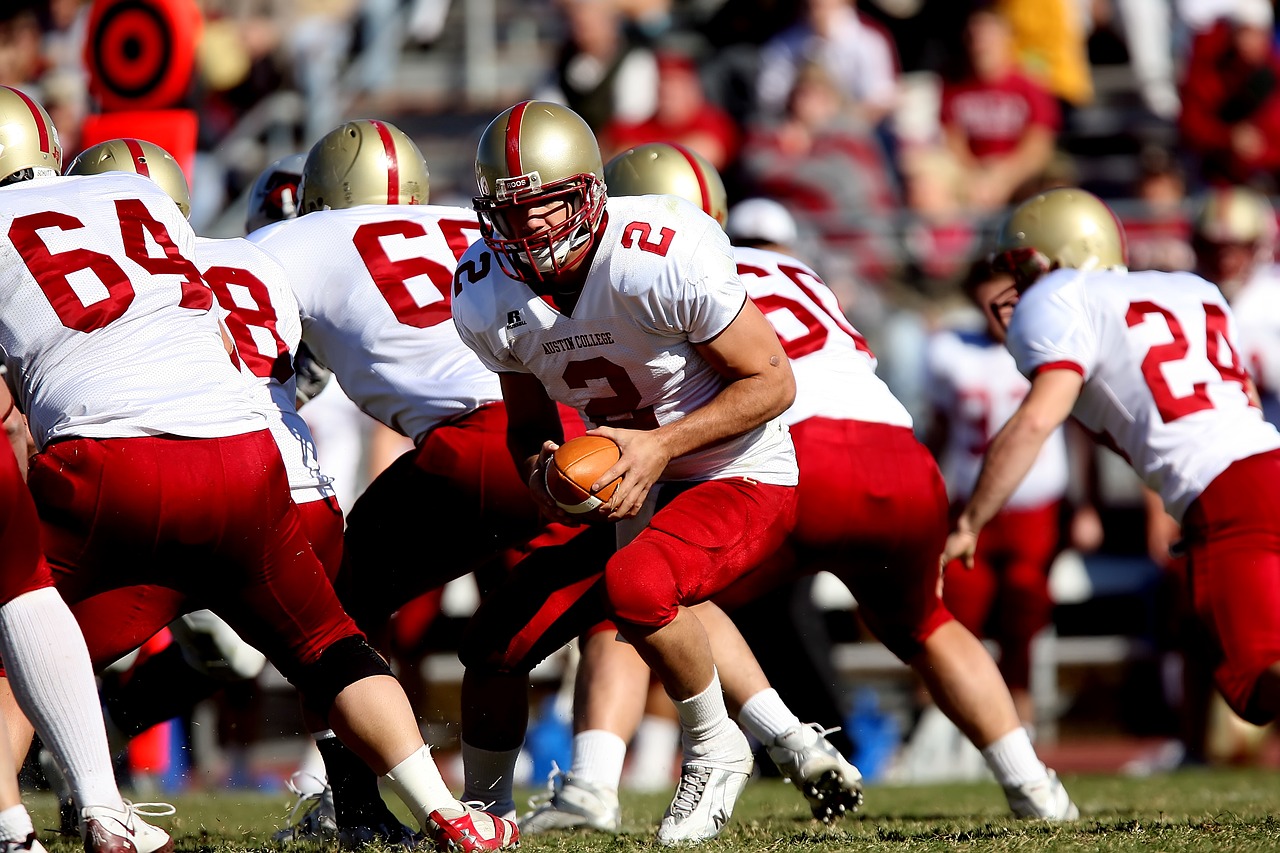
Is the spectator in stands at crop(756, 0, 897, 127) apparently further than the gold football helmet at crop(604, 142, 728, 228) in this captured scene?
Yes

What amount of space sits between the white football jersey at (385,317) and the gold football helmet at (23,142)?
682 mm

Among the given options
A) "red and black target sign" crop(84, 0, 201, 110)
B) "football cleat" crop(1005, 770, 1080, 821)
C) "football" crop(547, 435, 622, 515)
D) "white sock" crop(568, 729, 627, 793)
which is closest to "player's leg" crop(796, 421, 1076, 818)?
"football cleat" crop(1005, 770, 1080, 821)

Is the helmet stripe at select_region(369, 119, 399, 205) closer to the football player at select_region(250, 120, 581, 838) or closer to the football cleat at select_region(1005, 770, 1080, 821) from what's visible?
the football player at select_region(250, 120, 581, 838)

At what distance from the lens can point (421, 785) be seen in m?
3.51

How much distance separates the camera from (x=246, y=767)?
8.09m

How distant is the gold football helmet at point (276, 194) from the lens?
5.04 metres

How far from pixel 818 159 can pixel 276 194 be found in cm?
451

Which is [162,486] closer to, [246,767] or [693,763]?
[693,763]

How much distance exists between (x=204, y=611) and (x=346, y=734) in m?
1.33

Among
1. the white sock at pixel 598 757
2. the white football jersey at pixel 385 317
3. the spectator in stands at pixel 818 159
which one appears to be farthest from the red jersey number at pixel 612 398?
the spectator in stands at pixel 818 159

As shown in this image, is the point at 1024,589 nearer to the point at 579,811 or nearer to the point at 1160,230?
the point at 1160,230

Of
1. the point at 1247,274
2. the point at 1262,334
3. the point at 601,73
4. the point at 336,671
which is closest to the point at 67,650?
the point at 336,671

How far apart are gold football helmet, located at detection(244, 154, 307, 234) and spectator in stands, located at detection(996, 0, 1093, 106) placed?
239 inches

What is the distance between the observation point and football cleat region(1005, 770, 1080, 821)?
174 inches
